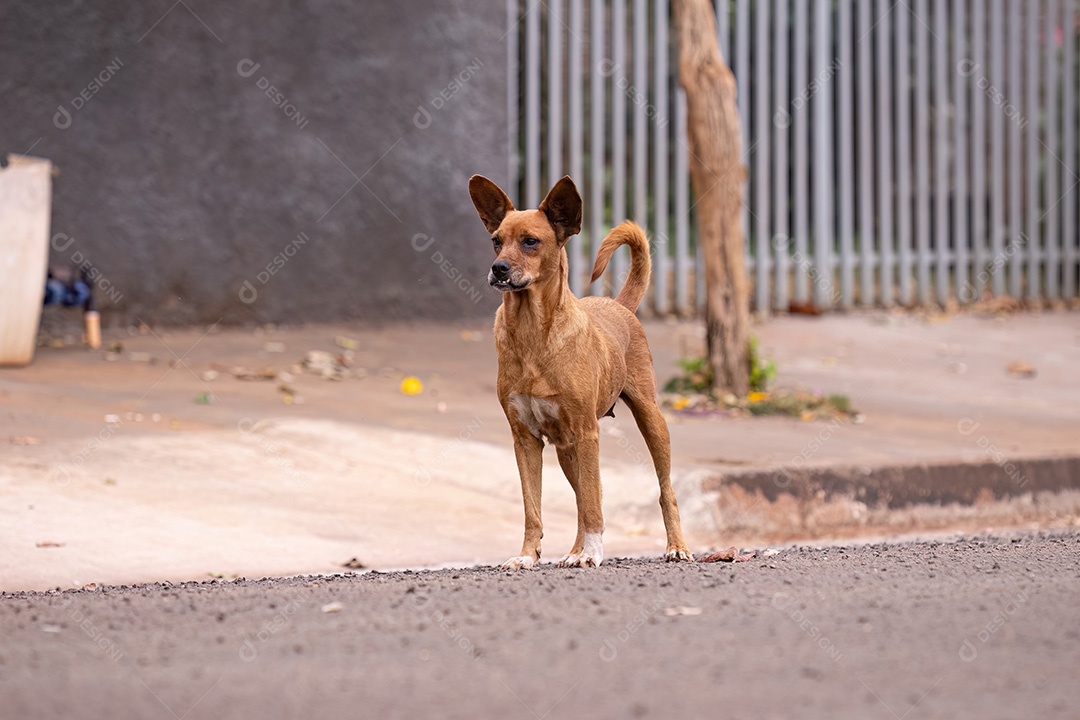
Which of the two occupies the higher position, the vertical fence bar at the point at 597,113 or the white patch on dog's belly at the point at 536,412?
the vertical fence bar at the point at 597,113

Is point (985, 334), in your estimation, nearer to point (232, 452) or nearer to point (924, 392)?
point (924, 392)

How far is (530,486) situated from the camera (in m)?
4.76

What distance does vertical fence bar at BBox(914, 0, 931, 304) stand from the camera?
13500mm

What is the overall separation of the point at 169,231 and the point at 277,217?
89 cm

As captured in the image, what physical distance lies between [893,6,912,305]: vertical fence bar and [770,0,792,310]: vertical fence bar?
1.28 meters

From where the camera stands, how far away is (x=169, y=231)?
10867 millimetres

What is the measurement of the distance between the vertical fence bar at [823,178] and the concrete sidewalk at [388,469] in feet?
10.2

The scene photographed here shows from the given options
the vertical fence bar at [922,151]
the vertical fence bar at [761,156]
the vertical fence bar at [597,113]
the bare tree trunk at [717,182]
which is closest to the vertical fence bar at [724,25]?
the vertical fence bar at [761,156]

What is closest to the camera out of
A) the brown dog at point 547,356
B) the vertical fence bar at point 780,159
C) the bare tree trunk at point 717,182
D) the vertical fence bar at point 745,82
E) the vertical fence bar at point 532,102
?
the brown dog at point 547,356

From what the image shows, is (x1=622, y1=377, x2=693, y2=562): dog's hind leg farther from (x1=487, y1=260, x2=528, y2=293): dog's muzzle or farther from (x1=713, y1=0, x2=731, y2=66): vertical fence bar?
(x1=713, y1=0, x2=731, y2=66): vertical fence bar

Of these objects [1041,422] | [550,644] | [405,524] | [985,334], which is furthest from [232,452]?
[985,334]

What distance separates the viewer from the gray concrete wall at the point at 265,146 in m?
10.5
